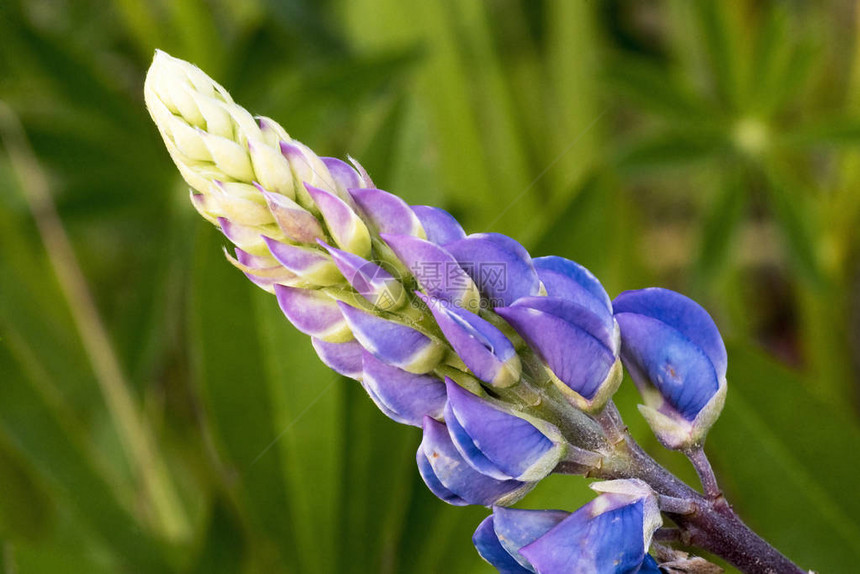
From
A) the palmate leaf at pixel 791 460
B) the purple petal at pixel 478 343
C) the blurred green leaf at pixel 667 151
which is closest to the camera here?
the purple petal at pixel 478 343

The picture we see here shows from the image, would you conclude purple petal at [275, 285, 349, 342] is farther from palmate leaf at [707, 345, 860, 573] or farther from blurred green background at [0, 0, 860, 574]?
palmate leaf at [707, 345, 860, 573]

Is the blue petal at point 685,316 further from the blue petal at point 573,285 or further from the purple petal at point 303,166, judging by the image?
the purple petal at point 303,166

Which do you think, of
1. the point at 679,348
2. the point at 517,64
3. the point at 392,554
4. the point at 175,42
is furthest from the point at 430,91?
the point at 679,348

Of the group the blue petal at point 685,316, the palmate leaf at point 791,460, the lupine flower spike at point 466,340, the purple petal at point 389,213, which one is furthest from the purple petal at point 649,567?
the palmate leaf at point 791,460

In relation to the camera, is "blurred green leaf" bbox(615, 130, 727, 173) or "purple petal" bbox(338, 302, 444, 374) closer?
"purple petal" bbox(338, 302, 444, 374)

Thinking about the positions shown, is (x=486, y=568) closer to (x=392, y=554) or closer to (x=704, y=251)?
(x=392, y=554)

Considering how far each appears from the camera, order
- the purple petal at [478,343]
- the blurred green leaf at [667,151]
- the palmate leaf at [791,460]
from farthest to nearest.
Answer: the blurred green leaf at [667,151] → the palmate leaf at [791,460] → the purple petal at [478,343]

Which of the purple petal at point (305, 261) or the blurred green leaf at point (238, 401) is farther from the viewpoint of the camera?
the blurred green leaf at point (238, 401)

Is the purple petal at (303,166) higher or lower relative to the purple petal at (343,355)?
higher

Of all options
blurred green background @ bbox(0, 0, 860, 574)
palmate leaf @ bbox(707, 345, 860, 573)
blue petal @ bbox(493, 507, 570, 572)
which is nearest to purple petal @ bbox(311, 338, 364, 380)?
blue petal @ bbox(493, 507, 570, 572)
